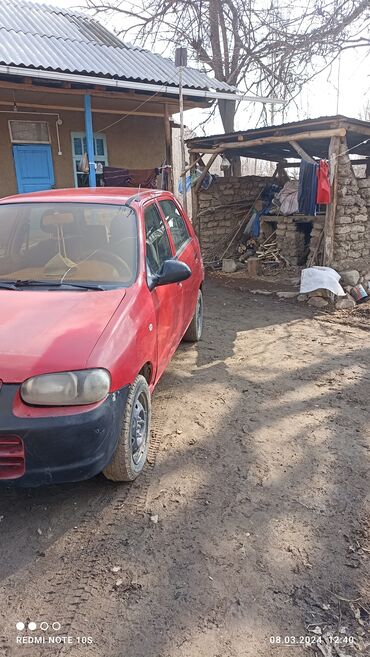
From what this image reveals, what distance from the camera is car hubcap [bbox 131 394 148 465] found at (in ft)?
9.27

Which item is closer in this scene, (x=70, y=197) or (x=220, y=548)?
(x=220, y=548)

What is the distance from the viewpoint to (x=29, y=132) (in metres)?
9.52

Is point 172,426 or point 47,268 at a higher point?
point 47,268

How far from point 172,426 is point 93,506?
1061 mm

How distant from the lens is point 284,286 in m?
9.13

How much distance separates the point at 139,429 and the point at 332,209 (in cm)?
644

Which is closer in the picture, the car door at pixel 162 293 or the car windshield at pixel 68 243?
the car windshield at pixel 68 243

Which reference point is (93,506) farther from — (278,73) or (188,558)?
(278,73)

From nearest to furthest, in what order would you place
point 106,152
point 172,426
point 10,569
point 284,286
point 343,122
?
1. point 10,569
2. point 172,426
3. point 343,122
4. point 284,286
5. point 106,152

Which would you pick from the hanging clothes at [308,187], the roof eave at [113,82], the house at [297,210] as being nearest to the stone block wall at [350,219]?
the house at [297,210]

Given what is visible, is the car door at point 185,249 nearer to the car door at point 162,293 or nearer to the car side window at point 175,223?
the car side window at point 175,223

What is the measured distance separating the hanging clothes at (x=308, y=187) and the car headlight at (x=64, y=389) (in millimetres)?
7050

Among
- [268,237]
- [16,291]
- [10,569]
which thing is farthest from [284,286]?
[10,569]

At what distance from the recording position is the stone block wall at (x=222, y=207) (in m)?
11.7
